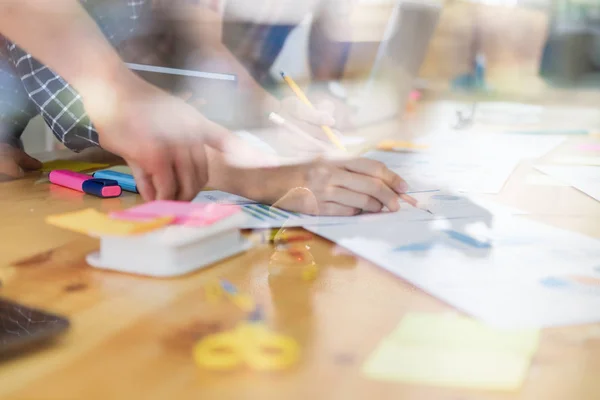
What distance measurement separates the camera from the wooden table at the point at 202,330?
0.26 m

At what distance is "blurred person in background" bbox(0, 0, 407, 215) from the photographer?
19.4 inches

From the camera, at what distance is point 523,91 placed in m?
1.87

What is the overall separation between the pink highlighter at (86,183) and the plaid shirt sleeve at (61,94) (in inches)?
1.8

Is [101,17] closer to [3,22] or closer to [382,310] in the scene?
[3,22]

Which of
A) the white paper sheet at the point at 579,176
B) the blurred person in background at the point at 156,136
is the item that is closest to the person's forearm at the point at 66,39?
the blurred person in background at the point at 156,136

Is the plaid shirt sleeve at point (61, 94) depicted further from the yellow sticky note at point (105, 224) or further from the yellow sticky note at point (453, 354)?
the yellow sticky note at point (453, 354)

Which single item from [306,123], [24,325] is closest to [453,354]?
[24,325]

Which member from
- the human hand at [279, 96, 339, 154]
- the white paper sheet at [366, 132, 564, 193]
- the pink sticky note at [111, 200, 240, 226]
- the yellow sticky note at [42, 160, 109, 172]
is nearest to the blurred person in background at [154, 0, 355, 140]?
the human hand at [279, 96, 339, 154]

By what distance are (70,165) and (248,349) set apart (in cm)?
55

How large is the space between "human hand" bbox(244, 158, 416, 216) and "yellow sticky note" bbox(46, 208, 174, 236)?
0.55ft

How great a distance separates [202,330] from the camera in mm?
321

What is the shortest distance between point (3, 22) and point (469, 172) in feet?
1.71

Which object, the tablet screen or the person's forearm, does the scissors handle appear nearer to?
the tablet screen

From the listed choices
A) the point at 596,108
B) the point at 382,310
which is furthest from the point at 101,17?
the point at 596,108
